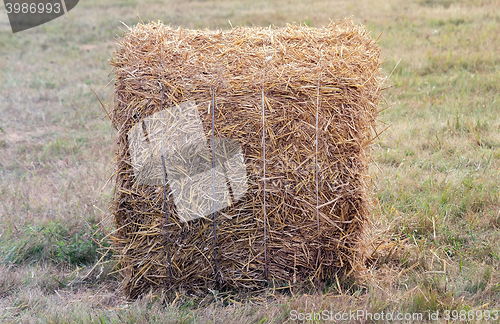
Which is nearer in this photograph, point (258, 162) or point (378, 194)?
point (258, 162)

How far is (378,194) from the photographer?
14.5 ft

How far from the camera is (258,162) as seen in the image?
3068mm

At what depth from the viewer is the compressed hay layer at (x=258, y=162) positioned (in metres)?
3.03

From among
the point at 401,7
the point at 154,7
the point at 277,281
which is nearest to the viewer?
the point at 277,281

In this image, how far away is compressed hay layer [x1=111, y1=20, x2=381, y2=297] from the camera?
9.94 ft

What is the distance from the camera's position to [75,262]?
3779 mm

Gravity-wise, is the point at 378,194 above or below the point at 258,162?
below

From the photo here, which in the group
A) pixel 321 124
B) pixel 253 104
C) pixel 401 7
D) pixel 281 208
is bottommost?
Result: pixel 281 208

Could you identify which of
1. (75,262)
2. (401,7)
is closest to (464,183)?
(75,262)

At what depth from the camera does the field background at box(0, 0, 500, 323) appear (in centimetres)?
299

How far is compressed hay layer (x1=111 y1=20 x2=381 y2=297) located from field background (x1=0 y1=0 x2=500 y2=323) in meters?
0.23

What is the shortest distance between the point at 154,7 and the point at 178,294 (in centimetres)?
1513

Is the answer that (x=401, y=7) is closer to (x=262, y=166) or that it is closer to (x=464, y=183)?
(x=464, y=183)

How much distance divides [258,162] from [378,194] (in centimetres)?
190
